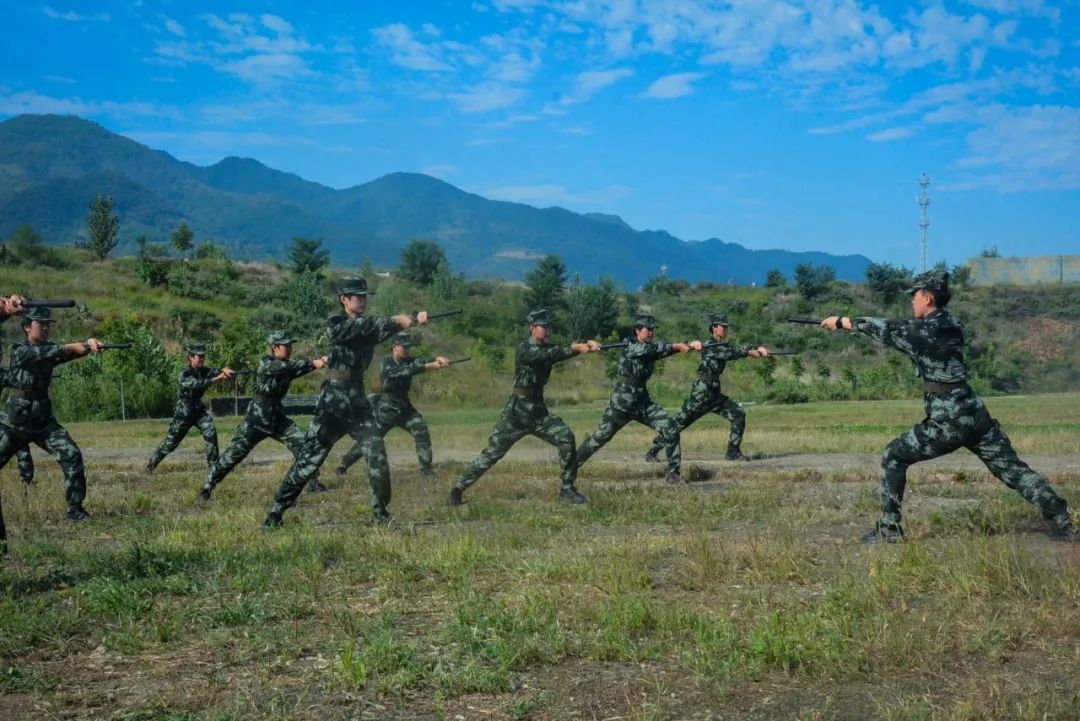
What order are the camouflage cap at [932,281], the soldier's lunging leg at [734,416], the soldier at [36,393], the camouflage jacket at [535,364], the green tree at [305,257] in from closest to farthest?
the camouflage cap at [932,281] < the soldier at [36,393] < the camouflage jacket at [535,364] < the soldier's lunging leg at [734,416] < the green tree at [305,257]

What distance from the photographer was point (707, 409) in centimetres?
1666

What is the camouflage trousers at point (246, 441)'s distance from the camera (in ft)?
42.4

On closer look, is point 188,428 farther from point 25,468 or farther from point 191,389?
point 25,468

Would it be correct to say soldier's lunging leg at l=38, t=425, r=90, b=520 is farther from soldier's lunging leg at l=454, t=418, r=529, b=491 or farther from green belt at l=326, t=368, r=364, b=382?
soldier's lunging leg at l=454, t=418, r=529, b=491

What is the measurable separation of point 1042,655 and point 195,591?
533 centimetres

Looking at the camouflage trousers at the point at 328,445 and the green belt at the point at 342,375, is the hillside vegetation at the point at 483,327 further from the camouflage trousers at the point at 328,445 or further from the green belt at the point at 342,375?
the green belt at the point at 342,375

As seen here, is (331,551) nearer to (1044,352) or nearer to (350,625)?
(350,625)

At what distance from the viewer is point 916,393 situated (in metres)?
41.9

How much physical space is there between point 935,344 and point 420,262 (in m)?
68.6

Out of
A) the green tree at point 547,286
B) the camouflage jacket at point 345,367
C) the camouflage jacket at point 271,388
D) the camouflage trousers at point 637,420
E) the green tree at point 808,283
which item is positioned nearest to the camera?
the camouflage jacket at point 345,367

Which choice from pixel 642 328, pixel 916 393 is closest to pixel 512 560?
pixel 642 328

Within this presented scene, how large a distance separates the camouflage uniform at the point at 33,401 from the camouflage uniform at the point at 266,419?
180cm

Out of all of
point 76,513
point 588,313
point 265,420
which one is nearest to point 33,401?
point 76,513

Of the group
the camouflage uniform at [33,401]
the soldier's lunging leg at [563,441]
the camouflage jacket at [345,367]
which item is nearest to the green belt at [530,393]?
the soldier's lunging leg at [563,441]
